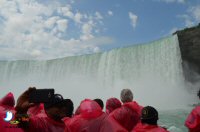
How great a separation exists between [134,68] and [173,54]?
392 centimetres

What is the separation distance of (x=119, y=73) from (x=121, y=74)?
→ 213mm

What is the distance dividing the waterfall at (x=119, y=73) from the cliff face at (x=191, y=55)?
1205mm

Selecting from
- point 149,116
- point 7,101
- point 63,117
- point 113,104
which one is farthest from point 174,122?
point 63,117

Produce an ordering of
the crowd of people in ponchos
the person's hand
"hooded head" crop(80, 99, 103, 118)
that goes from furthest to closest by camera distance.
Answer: "hooded head" crop(80, 99, 103, 118)
the person's hand
the crowd of people in ponchos

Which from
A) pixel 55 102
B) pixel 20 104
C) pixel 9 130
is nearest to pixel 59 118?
pixel 55 102

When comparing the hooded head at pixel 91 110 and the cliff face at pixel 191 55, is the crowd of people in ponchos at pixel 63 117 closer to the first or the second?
the hooded head at pixel 91 110

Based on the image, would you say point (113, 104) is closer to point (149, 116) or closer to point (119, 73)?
point (149, 116)

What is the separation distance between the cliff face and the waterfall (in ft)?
3.95

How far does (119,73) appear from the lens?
104ft

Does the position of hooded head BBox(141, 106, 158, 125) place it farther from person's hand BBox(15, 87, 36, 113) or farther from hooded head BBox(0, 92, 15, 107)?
hooded head BBox(0, 92, 15, 107)

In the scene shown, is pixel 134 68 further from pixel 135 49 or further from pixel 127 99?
pixel 127 99

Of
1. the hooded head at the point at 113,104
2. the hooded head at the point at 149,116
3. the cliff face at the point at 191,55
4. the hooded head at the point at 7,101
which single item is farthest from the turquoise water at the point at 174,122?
the cliff face at the point at 191,55

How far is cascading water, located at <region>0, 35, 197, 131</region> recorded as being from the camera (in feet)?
94.0

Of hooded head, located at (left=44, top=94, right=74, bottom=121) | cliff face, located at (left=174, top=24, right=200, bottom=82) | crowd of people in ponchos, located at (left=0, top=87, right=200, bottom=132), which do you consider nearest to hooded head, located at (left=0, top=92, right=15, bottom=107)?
crowd of people in ponchos, located at (left=0, top=87, right=200, bottom=132)
